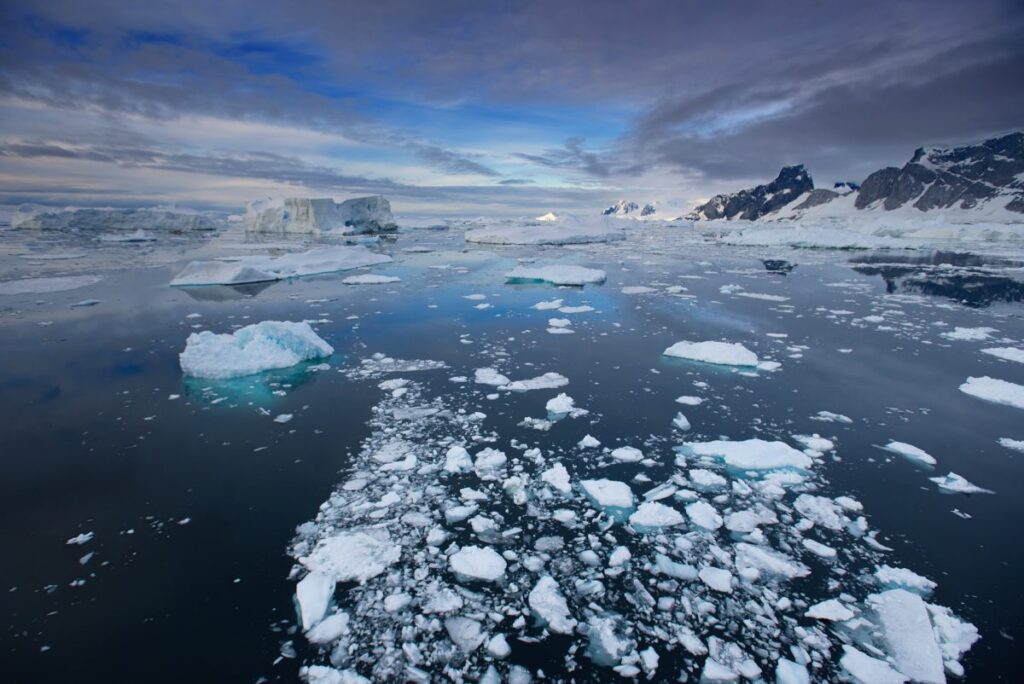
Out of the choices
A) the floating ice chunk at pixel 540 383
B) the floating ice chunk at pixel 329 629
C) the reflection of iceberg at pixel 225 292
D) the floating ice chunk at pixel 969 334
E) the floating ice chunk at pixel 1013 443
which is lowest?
the reflection of iceberg at pixel 225 292

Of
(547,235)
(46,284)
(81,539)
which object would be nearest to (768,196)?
(547,235)

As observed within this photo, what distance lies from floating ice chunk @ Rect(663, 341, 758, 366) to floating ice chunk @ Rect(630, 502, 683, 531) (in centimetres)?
343

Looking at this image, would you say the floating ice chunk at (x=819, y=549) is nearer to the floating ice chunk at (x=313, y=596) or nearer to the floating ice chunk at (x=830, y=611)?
the floating ice chunk at (x=830, y=611)

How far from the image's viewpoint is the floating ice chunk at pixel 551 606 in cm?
218

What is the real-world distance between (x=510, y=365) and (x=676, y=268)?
1285 cm

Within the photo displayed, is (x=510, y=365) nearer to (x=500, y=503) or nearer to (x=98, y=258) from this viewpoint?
(x=500, y=503)

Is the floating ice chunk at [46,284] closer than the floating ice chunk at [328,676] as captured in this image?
No

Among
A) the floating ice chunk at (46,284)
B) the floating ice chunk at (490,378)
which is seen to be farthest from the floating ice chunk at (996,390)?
the floating ice chunk at (46,284)

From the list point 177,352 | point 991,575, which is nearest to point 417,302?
point 177,352

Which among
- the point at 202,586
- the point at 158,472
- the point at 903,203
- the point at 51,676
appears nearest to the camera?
the point at 51,676

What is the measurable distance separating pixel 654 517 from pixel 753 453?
126 cm

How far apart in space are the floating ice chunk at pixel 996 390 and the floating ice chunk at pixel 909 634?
13.6ft

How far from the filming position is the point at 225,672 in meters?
1.95

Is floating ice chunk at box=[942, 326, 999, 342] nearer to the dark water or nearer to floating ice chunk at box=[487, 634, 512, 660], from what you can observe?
the dark water
